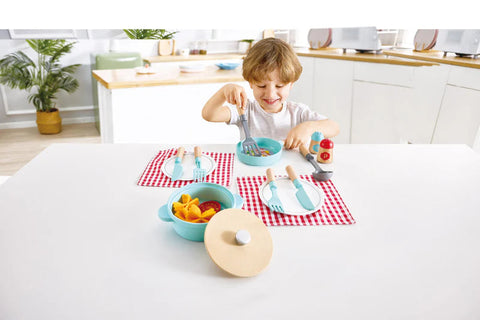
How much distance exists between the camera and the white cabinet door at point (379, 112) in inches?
95.3

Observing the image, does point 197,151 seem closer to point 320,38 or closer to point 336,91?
A: point 336,91

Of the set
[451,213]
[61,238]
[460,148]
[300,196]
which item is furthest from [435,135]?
[61,238]

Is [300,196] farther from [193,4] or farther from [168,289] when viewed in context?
[193,4]

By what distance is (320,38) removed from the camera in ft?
10.1

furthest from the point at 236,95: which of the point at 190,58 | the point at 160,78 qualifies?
the point at 190,58

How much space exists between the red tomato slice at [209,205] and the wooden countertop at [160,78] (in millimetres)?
1507

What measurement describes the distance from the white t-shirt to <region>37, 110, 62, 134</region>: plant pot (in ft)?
8.92

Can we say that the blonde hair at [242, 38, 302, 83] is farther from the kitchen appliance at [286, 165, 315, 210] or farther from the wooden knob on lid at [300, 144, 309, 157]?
the kitchen appliance at [286, 165, 315, 210]

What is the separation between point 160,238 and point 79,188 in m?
0.30

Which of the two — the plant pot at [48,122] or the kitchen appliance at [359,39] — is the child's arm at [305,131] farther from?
the plant pot at [48,122]

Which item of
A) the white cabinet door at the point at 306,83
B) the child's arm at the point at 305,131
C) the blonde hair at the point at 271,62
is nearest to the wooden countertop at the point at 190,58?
the white cabinet door at the point at 306,83

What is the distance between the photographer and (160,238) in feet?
2.02

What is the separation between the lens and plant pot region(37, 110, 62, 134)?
10.8 ft

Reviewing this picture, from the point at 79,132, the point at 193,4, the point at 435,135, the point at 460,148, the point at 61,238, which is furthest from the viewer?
the point at 79,132
